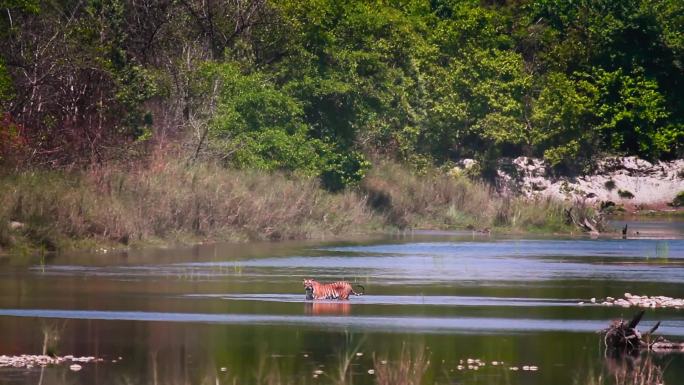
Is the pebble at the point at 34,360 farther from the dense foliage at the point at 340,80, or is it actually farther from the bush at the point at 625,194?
the bush at the point at 625,194

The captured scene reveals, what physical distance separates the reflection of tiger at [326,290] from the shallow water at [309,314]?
1.10 ft

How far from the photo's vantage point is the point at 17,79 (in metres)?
46.2

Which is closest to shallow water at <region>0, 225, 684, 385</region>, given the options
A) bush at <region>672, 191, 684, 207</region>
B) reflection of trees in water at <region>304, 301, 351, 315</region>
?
reflection of trees in water at <region>304, 301, 351, 315</region>

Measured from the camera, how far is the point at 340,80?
6169cm

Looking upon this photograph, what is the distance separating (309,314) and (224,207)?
873 inches

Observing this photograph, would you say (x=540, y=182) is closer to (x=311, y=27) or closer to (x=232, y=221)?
(x=311, y=27)

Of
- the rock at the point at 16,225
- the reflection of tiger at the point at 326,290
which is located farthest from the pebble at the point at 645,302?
the rock at the point at 16,225

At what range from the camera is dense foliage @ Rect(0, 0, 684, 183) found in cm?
4672

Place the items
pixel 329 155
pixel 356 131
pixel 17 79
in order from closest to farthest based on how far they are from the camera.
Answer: pixel 17 79 → pixel 329 155 → pixel 356 131

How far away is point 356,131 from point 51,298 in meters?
37.0

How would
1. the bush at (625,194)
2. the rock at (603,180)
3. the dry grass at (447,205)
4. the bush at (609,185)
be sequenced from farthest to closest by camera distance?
the bush at (625,194) < the bush at (609,185) < the rock at (603,180) < the dry grass at (447,205)

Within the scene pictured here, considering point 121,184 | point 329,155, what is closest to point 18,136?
point 121,184

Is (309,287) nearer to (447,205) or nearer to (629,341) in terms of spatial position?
(629,341)

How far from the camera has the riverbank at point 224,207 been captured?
39781mm
